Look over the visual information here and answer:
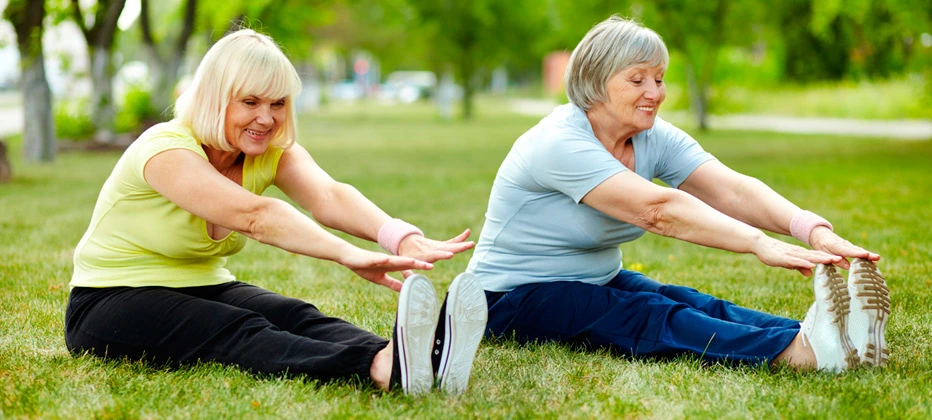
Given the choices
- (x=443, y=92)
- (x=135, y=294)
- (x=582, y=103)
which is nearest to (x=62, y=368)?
(x=135, y=294)

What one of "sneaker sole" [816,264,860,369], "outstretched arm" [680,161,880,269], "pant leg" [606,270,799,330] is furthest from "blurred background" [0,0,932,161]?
"sneaker sole" [816,264,860,369]

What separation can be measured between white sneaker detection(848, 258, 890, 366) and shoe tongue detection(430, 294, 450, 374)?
51.8 inches

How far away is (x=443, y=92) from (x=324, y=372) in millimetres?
35421

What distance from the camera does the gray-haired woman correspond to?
336cm

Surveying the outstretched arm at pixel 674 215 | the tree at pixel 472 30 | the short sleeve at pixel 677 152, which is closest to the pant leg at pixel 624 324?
the outstretched arm at pixel 674 215

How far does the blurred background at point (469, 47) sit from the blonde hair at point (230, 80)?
609 mm

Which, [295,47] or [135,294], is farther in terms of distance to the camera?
[295,47]

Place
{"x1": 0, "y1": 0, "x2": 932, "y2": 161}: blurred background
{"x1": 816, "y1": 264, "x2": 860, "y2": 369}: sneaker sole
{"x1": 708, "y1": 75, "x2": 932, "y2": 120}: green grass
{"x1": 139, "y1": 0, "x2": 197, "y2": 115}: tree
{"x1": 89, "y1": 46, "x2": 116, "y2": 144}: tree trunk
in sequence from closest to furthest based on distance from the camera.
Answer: {"x1": 816, "y1": 264, "x2": 860, "y2": 369}: sneaker sole → {"x1": 0, "y1": 0, "x2": 932, "y2": 161}: blurred background → {"x1": 89, "y1": 46, "x2": 116, "y2": 144}: tree trunk → {"x1": 139, "y1": 0, "x2": 197, "y2": 115}: tree → {"x1": 708, "y1": 75, "x2": 932, "y2": 120}: green grass

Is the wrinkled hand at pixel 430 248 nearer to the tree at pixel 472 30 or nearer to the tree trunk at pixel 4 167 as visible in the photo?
the tree trunk at pixel 4 167

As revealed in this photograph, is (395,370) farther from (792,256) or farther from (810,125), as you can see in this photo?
(810,125)

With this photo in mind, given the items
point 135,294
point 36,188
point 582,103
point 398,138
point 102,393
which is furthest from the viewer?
point 398,138

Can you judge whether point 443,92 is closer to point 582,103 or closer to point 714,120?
point 714,120

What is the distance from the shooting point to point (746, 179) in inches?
154

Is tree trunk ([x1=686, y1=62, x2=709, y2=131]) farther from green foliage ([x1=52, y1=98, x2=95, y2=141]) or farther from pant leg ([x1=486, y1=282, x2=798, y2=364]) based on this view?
pant leg ([x1=486, y1=282, x2=798, y2=364])
